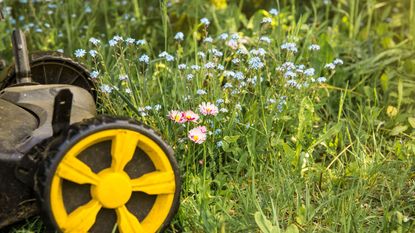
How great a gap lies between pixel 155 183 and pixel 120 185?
0.37 feet

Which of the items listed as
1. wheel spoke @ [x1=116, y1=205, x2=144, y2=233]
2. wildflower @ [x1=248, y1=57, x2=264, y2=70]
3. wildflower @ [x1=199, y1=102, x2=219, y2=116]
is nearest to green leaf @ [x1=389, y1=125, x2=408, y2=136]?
wildflower @ [x1=248, y1=57, x2=264, y2=70]

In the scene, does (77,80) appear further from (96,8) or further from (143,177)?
(96,8)

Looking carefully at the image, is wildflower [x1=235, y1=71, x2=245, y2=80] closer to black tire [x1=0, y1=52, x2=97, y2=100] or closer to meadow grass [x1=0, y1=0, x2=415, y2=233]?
meadow grass [x1=0, y1=0, x2=415, y2=233]

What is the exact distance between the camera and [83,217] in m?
2.07

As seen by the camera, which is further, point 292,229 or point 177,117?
point 177,117

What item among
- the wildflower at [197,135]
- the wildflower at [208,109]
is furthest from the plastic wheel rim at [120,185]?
the wildflower at [208,109]

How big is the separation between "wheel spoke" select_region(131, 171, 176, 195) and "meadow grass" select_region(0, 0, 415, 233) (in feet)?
0.67

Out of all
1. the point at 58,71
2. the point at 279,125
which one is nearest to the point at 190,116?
the point at 279,125

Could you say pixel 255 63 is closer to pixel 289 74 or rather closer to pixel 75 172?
pixel 289 74

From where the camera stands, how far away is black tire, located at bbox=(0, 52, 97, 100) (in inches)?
110

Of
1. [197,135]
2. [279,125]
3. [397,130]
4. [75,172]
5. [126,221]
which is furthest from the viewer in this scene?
[397,130]

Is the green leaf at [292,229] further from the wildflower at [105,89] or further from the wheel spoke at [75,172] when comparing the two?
the wildflower at [105,89]

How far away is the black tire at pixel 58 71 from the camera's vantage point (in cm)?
279

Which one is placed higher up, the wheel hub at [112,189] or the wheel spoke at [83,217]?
the wheel hub at [112,189]
